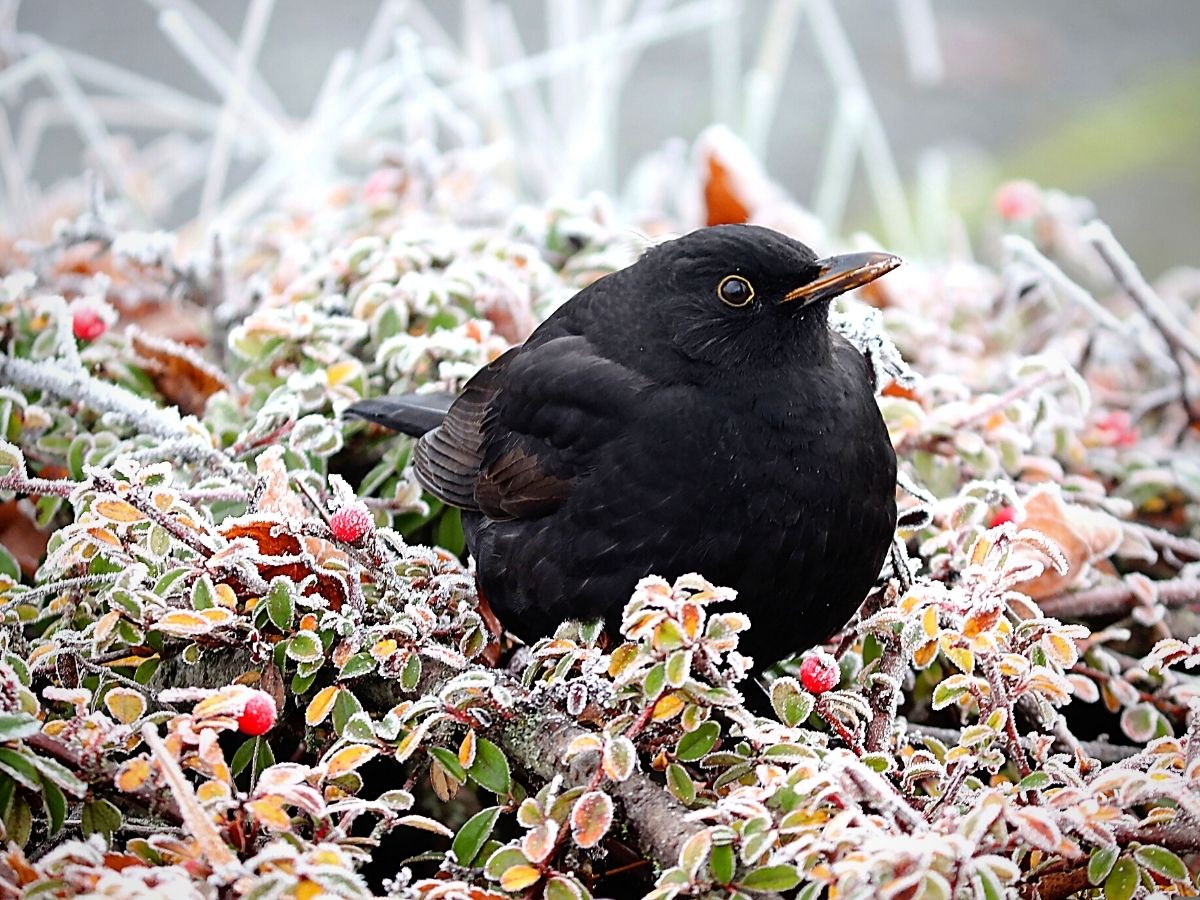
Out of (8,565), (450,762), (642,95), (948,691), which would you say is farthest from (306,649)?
(642,95)

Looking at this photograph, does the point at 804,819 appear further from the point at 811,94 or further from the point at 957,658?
the point at 811,94

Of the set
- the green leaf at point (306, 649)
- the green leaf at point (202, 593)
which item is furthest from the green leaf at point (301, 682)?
the green leaf at point (202, 593)

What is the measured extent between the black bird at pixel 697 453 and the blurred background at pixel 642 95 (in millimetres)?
1373

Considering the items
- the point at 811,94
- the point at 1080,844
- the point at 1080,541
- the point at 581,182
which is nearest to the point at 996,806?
the point at 1080,844

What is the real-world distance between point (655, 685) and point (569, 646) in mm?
263

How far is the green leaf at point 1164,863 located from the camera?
1316 millimetres

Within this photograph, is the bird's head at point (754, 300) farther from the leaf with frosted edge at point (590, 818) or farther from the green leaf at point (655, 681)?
the leaf with frosted edge at point (590, 818)

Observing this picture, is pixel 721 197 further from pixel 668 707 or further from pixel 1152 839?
pixel 1152 839

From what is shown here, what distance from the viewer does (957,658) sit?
156cm

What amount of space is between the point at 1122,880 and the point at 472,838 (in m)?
0.73

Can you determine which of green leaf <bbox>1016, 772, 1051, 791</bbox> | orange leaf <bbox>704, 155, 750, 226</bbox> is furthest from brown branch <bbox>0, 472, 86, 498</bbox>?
orange leaf <bbox>704, 155, 750, 226</bbox>

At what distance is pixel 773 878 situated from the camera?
1.33 meters

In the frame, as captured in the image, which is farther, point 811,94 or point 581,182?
point 811,94

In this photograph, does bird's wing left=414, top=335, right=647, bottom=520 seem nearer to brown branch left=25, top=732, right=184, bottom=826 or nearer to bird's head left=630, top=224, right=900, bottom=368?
bird's head left=630, top=224, right=900, bottom=368
